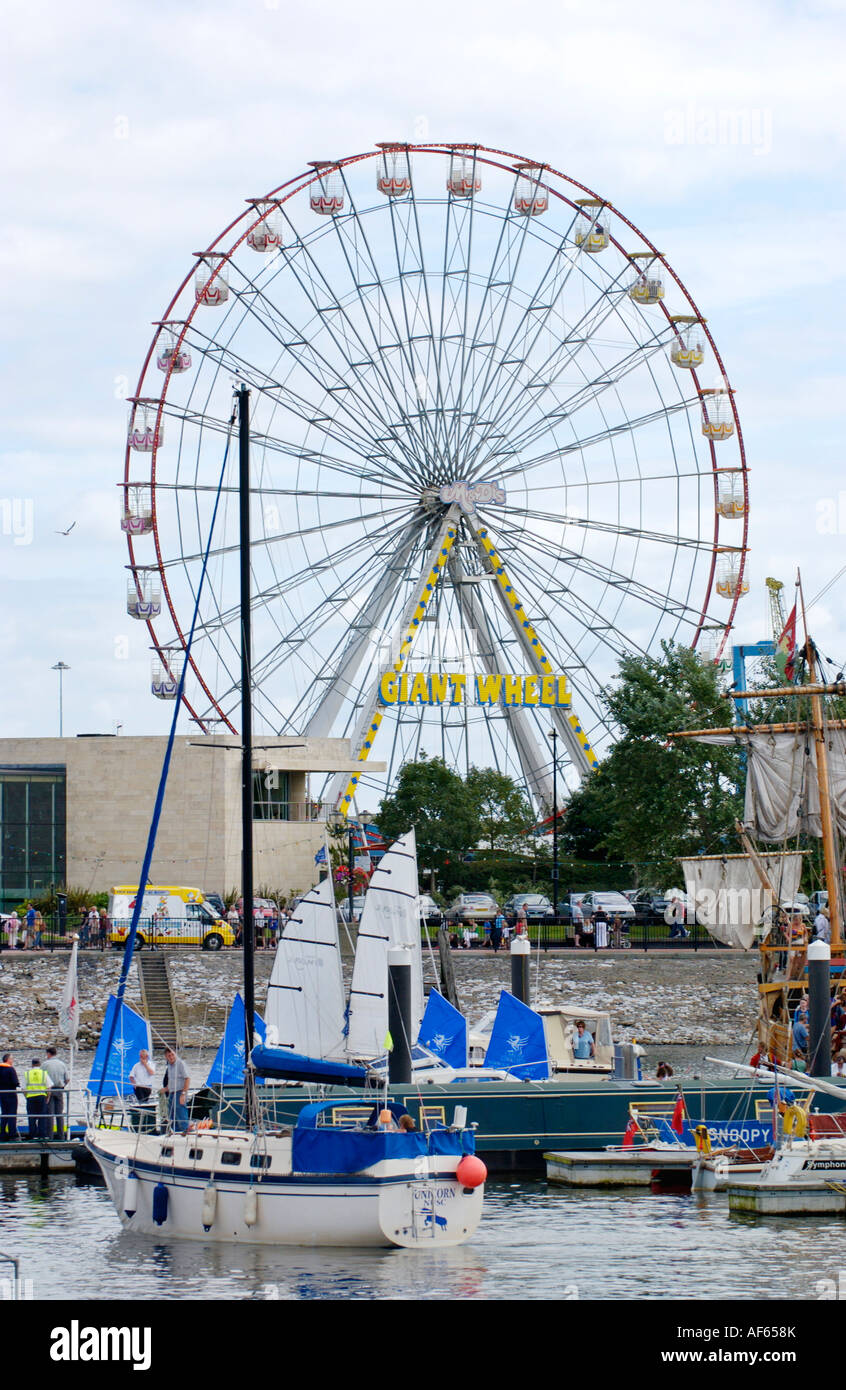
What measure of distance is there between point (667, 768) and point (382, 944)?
2741cm

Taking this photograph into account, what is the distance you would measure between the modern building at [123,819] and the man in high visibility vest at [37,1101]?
117ft

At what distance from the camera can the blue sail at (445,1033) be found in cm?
3500

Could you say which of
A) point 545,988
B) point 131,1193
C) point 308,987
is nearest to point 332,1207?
point 131,1193

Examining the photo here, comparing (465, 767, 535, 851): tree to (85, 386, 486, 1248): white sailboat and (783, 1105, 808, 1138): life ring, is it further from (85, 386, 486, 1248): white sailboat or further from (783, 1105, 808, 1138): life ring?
(85, 386, 486, 1248): white sailboat

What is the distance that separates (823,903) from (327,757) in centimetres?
2232

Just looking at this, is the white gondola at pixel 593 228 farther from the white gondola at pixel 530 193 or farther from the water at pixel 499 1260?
the water at pixel 499 1260

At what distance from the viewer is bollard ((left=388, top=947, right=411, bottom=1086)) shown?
31.5m

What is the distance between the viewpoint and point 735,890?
137 feet

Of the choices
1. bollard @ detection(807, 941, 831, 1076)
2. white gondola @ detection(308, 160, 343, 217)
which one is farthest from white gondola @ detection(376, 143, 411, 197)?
bollard @ detection(807, 941, 831, 1076)

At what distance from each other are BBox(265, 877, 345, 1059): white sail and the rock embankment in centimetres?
1499

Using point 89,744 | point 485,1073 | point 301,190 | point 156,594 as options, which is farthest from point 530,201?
point 485,1073

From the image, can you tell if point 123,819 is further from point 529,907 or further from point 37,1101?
point 37,1101

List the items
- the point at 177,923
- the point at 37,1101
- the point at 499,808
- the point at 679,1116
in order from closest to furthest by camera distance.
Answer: the point at 679,1116
the point at 37,1101
the point at 177,923
the point at 499,808

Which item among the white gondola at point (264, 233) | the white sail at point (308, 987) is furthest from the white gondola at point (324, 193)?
the white sail at point (308, 987)
